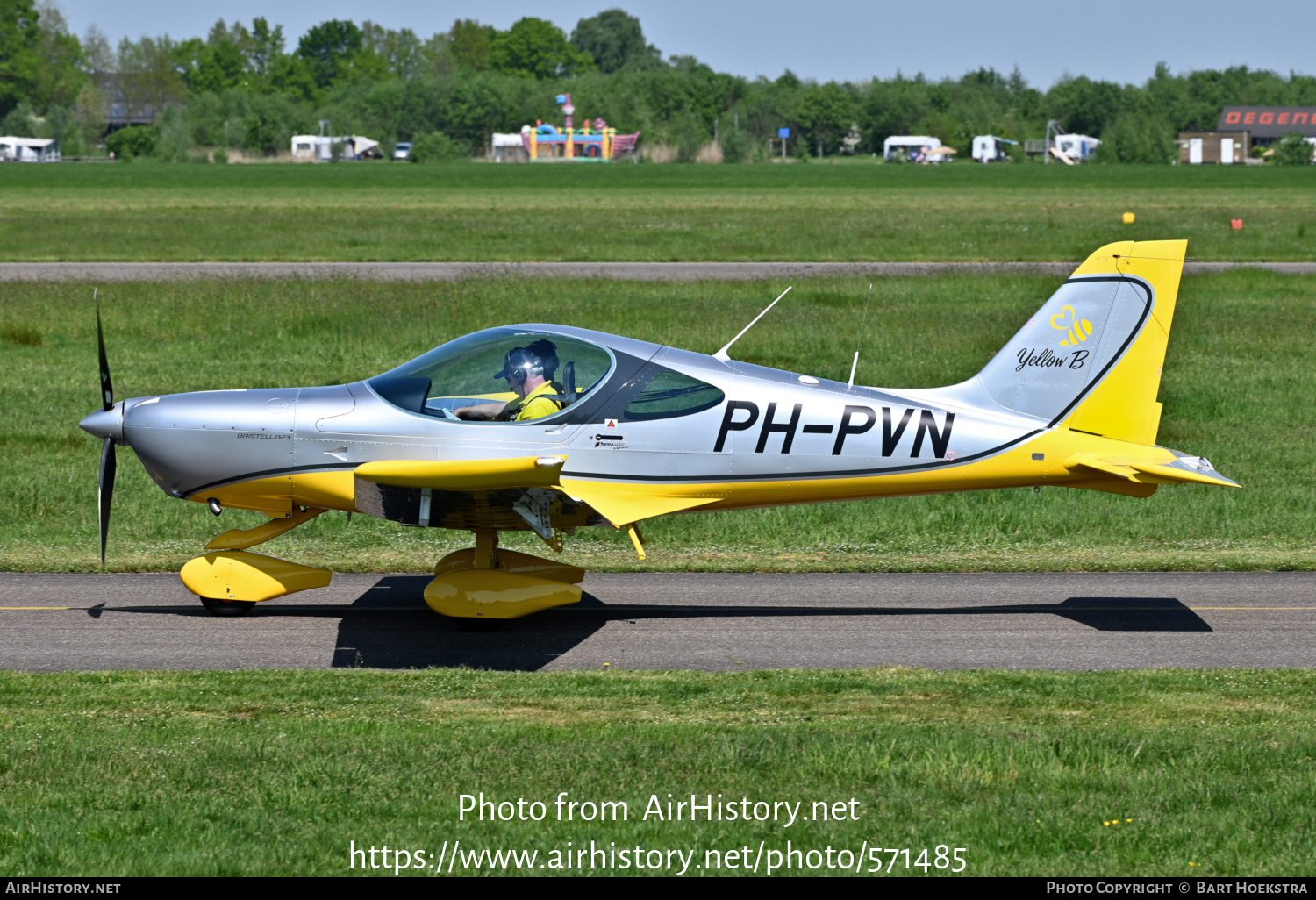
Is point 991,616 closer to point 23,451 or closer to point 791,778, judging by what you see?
point 791,778

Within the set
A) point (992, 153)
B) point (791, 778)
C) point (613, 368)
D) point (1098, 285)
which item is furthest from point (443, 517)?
point (992, 153)

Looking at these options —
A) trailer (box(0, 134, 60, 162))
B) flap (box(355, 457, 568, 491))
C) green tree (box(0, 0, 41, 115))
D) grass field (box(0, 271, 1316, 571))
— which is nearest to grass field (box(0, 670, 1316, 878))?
Answer: flap (box(355, 457, 568, 491))

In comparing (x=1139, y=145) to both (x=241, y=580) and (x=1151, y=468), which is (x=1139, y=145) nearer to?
(x=1151, y=468)

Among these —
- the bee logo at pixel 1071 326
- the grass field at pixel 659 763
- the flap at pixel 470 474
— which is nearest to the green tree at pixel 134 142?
the flap at pixel 470 474

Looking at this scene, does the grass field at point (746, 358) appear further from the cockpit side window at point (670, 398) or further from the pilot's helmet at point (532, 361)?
the pilot's helmet at point (532, 361)

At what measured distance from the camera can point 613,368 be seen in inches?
378

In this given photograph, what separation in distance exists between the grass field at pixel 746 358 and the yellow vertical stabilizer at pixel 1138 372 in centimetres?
238

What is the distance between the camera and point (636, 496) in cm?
968

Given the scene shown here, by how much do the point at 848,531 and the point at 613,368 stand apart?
437cm

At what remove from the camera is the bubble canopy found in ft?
31.3

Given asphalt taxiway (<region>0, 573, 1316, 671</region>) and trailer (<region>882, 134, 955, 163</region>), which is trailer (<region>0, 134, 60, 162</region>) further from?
asphalt taxiway (<region>0, 573, 1316, 671</region>)

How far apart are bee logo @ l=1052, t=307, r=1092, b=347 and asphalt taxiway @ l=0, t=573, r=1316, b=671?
2173 millimetres

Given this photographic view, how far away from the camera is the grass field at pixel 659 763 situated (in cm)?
584

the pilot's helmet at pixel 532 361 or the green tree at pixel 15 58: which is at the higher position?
the green tree at pixel 15 58
